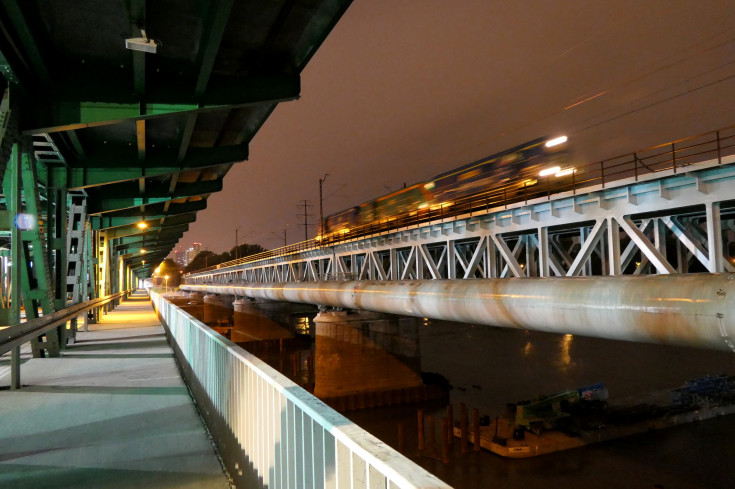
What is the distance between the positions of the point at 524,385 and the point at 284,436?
98.3 ft

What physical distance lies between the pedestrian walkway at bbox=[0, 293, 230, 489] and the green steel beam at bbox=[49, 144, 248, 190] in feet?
21.3

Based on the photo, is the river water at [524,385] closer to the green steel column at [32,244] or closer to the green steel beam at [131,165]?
the green steel beam at [131,165]

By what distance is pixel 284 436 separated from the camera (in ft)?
10.6

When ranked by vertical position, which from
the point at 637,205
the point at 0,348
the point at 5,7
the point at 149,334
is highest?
the point at 5,7

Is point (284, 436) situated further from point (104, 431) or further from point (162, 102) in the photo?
point (162, 102)

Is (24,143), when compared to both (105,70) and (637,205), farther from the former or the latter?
(637,205)

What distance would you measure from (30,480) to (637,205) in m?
13.3

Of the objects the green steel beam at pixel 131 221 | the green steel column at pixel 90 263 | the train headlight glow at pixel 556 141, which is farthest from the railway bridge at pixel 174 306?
the green steel beam at pixel 131 221

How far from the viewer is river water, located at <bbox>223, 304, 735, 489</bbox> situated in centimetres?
1733

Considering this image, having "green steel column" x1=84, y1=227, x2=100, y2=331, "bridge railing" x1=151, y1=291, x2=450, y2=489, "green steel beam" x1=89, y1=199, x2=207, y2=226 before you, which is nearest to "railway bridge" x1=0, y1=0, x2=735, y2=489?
"bridge railing" x1=151, y1=291, x2=450, y2=489

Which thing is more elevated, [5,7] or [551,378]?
[5,7]

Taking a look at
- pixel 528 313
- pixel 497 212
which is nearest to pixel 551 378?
pixel 497 212

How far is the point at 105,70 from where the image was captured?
9.76 metres

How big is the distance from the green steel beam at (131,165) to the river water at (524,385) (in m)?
11.6
